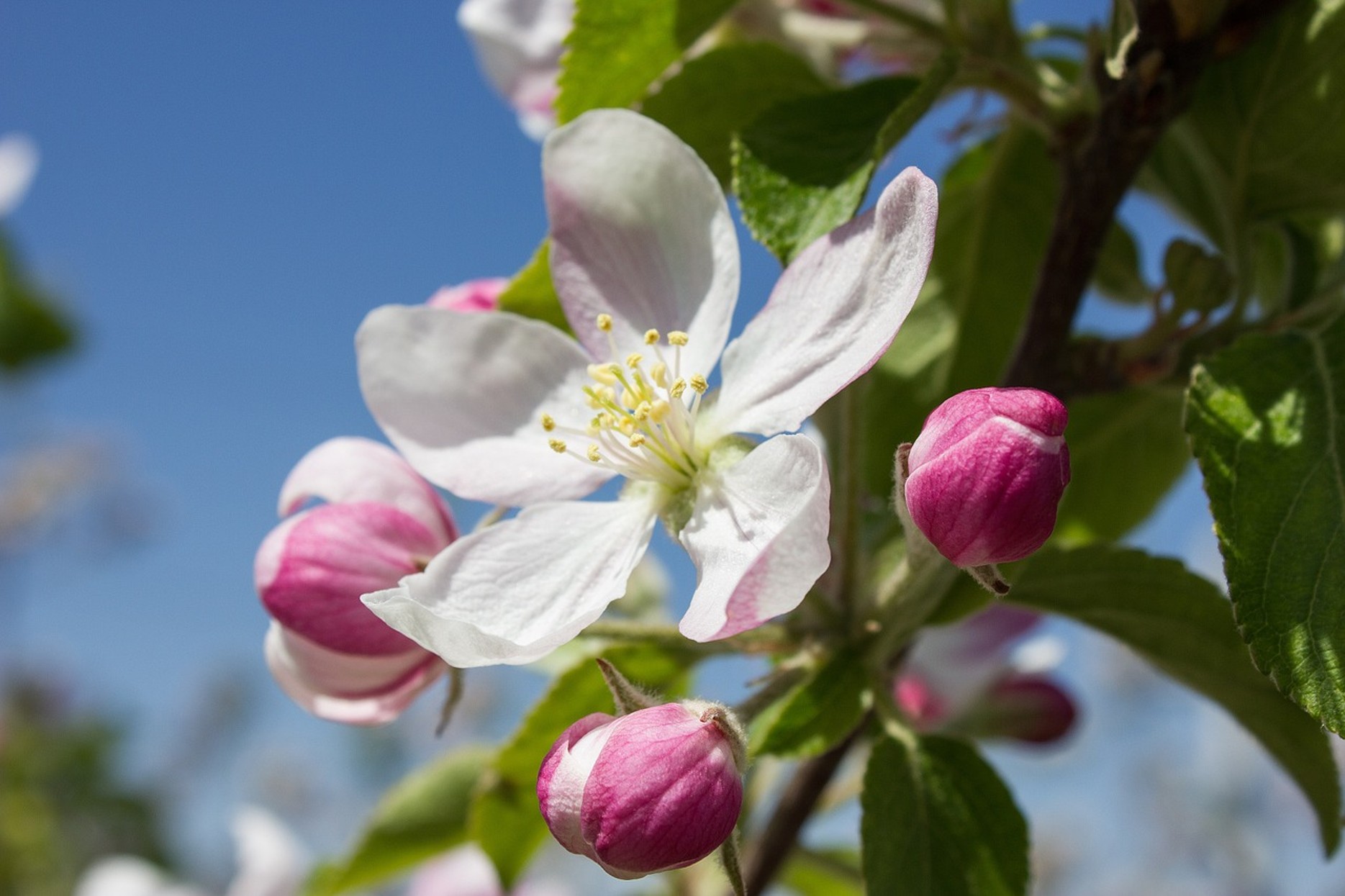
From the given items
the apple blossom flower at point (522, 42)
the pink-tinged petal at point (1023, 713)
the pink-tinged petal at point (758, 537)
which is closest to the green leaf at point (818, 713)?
the pink-tinged petal at point (758, 537)

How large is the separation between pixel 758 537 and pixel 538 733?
400mm

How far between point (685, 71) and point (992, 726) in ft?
3.06

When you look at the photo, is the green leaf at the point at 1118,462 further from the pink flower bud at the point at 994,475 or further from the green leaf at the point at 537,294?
the pink flower bud at the point at 994,475

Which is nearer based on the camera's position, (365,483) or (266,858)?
(365,483)

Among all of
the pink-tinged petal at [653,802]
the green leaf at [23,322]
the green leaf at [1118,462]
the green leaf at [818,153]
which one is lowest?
the green leaf at [23,322]

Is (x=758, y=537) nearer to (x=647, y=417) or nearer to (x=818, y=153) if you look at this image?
(x=647, y=417)

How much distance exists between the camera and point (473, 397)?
1.06m

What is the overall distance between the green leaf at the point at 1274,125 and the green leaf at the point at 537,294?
0.60m

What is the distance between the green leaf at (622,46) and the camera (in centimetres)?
105

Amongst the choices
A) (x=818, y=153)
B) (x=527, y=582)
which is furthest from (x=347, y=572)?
(x=818, y=153)

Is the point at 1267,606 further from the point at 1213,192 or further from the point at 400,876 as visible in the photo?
the point at 400,876

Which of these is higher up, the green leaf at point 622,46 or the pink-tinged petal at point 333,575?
the green leaf at point 622,46

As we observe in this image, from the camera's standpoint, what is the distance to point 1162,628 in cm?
110

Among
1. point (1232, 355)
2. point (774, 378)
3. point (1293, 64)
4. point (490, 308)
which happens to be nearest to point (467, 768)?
point (490, 308)
